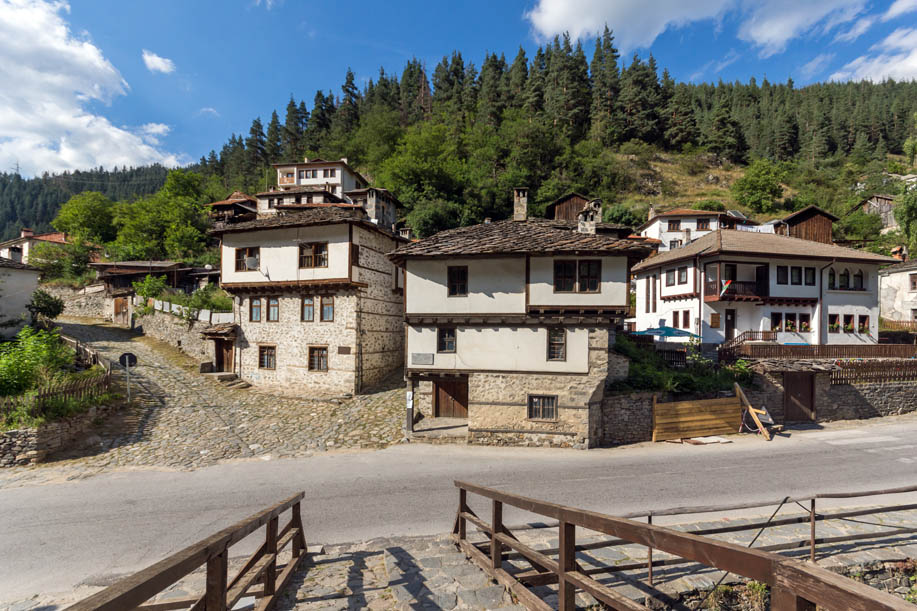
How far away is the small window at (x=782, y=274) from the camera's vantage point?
2591 centimetres

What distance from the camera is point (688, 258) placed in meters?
27.3

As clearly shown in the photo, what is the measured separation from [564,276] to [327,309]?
512 inches

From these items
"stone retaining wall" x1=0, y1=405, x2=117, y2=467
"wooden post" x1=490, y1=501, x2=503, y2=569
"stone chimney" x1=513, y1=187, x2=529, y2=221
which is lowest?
"stone retaining wall" x1=0, y1=405, x2=117, y2=467

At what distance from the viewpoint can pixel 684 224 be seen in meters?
47.4

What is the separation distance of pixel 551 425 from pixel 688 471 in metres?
4.84

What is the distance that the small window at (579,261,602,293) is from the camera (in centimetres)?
1559

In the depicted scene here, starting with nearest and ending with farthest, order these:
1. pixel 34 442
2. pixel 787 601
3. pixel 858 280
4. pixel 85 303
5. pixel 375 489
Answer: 1. pixel 787 601
2. pixel 375 489
3. pixel 34 442
4. pixel 858 280
5. pixel 85 303

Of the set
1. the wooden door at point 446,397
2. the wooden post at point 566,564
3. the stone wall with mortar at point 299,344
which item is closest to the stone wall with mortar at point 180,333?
the stone wall with mortar at point 299,344

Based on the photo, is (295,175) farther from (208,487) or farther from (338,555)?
(338,555)

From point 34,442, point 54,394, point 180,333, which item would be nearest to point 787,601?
point 34,442

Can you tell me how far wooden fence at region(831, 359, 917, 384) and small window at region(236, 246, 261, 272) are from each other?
3152 cm

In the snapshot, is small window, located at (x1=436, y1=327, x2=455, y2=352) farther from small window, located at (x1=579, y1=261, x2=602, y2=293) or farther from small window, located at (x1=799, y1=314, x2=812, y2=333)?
small window, located at (x1=799, y1=314, x2=812, y2=333)

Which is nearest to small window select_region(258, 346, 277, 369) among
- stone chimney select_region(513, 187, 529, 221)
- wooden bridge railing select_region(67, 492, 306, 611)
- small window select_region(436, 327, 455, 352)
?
small window select_region(436, 327, 455, 352)

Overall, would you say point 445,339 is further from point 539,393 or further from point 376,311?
point 376,311
